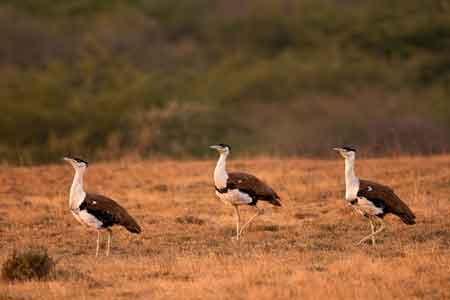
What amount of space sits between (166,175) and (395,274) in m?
8.75

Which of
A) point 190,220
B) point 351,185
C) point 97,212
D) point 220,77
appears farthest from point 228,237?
point 220,77

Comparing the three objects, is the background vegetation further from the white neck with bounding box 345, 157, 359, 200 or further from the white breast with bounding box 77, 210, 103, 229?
the white breast with bounding box 77, 210, 103, 229

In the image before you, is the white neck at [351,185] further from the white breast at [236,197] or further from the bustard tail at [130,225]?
the bustard tail at [130,225]

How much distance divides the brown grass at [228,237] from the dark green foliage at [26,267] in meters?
0.12

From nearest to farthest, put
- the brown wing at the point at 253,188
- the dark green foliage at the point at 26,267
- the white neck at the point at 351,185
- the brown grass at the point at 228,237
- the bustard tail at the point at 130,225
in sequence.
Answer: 1. the brown grass at the point at 228,237
2. the dark green foliage at the point at 26,267
3. the bustard tail at the point at 130,225
4. the white neck at the point at 351,185
5. the brown wing at the point at 253,188

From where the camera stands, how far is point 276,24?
42562 mm

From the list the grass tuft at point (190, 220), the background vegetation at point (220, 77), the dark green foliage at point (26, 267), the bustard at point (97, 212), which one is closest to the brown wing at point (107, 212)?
the bustard at point (97, 212)

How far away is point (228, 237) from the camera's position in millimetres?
12859

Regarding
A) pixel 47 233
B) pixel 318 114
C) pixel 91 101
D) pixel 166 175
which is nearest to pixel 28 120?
pixel 91 101

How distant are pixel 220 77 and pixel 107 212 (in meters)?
27.0

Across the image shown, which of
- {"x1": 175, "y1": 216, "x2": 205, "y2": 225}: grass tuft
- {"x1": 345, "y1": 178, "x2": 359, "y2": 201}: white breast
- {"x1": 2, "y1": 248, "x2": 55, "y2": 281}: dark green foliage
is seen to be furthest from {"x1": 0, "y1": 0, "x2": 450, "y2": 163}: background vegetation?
{"x1": 2, "y1": 248, "x2": 55, "y2": 281}: dark green foliage

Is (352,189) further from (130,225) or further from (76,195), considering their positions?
(76,195)

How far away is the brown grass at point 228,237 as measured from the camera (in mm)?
9477

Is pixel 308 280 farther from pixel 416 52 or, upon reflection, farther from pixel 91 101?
pixel 416 52
